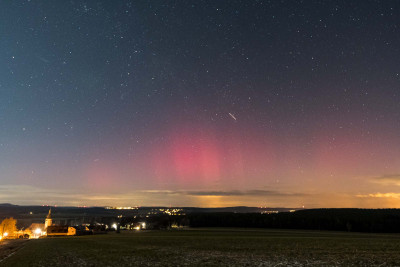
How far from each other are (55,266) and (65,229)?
9114cm

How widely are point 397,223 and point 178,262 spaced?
104859mm

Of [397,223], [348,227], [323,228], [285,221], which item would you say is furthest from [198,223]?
[397,223]

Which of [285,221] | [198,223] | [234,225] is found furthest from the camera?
[198,223]

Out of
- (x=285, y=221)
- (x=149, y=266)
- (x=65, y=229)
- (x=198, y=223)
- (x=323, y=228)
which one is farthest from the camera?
(x=198, y=223)

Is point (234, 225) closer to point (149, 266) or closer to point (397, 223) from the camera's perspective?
point (397, 223)

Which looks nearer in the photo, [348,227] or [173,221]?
[348,227]

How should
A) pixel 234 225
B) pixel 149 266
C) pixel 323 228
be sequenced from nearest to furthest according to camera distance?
pixel 149 266 → pixel 323 228 → pixel 234 225

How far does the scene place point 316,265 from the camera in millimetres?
26250

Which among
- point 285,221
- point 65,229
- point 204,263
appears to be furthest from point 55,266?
point 285,221

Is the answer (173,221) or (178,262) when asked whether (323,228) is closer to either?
(173,221)

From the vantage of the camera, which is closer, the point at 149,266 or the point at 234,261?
the point at 149,266

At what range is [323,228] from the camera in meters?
124

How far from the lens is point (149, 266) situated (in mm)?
25984

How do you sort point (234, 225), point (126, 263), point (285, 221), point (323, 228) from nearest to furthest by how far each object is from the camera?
1. point (126, 263)
2. point (323, 228)
3. point (285, 221)
4. point (234, 225)
